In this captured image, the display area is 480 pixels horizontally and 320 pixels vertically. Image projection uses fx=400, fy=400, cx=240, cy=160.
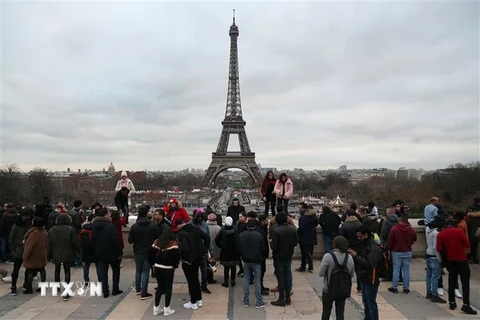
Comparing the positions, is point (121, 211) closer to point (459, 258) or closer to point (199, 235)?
point (199, 235)

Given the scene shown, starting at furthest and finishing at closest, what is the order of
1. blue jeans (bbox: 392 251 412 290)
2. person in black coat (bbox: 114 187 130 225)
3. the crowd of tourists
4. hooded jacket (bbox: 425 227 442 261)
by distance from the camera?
person in black coat (bbox: 114 187 130 225) → blue jeans (bbox: 392 251 412 290) → hooded jacket (bbox: 425 227 442 261) → the crowd of tourists

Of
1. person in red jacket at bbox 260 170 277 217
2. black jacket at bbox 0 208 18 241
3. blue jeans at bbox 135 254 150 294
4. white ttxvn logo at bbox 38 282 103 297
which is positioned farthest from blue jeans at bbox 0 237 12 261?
person in red jacket at bbox 260 170 277 217

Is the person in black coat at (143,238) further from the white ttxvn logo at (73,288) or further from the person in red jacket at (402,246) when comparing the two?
the person in red jacket at (402,246)

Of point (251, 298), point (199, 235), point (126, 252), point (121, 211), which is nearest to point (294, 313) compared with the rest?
point (251, 298)

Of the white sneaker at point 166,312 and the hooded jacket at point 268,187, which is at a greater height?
the hooded jacket at point 268,187

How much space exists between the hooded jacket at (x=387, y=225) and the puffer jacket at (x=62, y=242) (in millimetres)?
6556

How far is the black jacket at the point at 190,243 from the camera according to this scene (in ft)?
23.9

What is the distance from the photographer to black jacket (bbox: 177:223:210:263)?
23.9 feet

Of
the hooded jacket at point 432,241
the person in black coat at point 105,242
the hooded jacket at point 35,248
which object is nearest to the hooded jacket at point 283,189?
the hooded jacket at point 432,241

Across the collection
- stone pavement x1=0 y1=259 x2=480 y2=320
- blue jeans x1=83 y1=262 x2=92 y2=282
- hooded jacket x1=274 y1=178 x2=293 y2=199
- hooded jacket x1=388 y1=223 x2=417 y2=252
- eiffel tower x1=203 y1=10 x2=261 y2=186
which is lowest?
stone pavement x1=0 y1=259 x2=480 y2=320

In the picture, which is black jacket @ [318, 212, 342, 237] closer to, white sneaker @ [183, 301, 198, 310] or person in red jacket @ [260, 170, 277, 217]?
person in red jacket @ [260, 170, 277, 217]

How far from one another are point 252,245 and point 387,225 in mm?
3373

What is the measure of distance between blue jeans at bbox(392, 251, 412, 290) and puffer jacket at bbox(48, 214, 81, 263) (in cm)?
657

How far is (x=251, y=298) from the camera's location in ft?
26.4
